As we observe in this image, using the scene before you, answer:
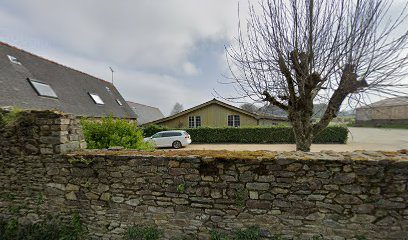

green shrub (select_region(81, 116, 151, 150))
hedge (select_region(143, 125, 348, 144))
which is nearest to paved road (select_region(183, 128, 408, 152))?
hedge (select_region(143, 125, 348, 144))

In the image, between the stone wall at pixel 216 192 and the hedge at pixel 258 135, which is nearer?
the stone wall at pixel 216 192

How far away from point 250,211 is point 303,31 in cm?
471

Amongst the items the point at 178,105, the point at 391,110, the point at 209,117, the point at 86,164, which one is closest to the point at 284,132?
the point at 209,117

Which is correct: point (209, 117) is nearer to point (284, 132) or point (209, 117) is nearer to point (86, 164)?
point (284, 132)

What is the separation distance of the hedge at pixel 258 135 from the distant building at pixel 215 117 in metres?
2.05

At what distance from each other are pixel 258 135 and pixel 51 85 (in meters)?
17.5

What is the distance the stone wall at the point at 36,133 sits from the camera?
411 cm

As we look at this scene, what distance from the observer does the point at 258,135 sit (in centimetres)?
1920

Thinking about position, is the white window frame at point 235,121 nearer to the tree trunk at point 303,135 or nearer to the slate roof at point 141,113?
the slate roof at point 141,113

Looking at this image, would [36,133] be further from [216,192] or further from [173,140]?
[173,140]

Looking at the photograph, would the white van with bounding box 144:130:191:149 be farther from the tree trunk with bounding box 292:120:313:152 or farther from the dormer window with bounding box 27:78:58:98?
the tree trunk with bounding box 292:120:313:152

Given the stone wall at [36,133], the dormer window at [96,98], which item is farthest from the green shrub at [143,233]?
the dormer window at [96,98]

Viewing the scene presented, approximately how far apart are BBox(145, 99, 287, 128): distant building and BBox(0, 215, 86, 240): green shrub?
18323 mm

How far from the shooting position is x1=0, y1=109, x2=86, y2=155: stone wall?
4.11 metres
